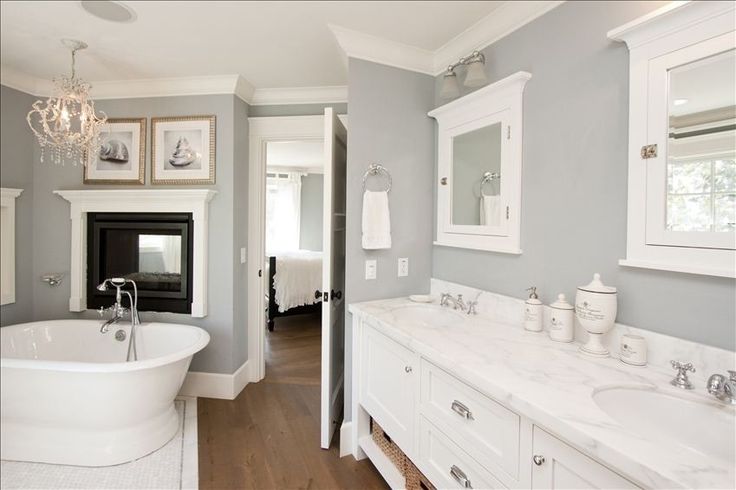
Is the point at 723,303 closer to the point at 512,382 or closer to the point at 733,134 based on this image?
the point at 733,134

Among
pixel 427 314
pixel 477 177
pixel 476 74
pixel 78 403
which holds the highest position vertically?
pixel 476 74

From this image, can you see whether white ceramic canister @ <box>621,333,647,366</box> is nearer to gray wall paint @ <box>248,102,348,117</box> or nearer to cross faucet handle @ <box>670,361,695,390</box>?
cross faucet handle @ <box>670,361,695,390</box>

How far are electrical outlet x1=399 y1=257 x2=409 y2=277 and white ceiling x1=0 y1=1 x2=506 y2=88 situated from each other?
1.13 m

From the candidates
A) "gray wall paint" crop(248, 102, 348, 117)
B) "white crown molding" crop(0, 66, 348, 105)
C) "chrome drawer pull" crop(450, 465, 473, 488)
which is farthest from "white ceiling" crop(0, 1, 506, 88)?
"chrome drawer pull" crop(450, 465, 473, 488)

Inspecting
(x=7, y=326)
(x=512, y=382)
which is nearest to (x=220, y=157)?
(x=7, y=326)

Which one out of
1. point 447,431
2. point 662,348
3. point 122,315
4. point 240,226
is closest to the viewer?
point 662,348

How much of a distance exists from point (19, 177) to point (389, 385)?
1616mm

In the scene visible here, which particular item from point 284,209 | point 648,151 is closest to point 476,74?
point 648,151

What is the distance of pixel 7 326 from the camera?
4.54 ft

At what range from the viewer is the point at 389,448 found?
1.53 metres

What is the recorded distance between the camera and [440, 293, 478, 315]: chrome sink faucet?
63.9 inches

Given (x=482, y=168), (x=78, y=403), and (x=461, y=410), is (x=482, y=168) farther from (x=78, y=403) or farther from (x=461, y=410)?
(x=78, y=403)

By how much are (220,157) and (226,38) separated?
781 mm

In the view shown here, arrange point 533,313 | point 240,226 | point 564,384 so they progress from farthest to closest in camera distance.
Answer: point 240,226 → point 533,313 → point 564,384
